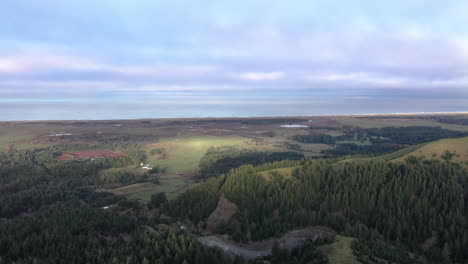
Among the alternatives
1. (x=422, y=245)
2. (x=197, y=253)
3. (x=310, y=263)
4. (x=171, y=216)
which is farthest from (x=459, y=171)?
(x=171, y=216)

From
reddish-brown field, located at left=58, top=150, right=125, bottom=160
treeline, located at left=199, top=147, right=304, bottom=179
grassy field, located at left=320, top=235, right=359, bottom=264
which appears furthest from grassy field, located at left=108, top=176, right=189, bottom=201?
reddish-brown field, located at left=58, top=150, right=125, bottom=160

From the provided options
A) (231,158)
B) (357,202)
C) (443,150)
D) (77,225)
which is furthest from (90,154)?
(443,150)

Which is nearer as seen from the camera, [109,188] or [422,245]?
[422,245]

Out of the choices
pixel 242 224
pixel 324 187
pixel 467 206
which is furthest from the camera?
pixel 324 187

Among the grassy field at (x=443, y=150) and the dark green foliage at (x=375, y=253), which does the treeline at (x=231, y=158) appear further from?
the dark green foliage at (x=375, y=253)

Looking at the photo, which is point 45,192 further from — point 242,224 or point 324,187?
point 324,187

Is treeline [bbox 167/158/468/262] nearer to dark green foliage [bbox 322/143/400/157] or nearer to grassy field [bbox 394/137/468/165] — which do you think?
grassy field [bbox 394/137/468/165]

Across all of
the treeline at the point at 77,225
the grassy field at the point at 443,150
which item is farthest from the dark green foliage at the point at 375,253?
the grassy field at the point at 443,150
